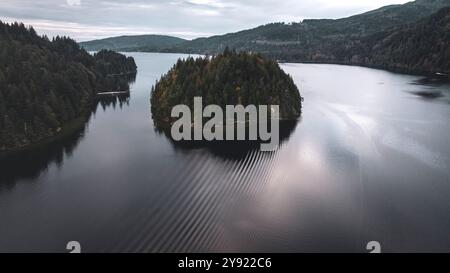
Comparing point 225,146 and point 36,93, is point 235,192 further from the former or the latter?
point 36,93

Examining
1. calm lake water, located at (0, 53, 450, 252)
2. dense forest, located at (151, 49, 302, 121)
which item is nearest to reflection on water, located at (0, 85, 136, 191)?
calm lake water, located at (0, 53, 450, 252)

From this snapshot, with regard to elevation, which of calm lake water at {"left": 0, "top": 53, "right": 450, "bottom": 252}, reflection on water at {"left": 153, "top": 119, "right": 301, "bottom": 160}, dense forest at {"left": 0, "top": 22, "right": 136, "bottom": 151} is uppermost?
dense forest at {"left": 0, "top": 22, "right": 136, "bottom": 151}

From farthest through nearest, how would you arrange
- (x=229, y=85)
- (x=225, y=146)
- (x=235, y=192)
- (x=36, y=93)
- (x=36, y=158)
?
(x=229, y=85) → (x=36, y=93) → (x=225, y=146) → (x=36, y=158) → (x=235, y=192)

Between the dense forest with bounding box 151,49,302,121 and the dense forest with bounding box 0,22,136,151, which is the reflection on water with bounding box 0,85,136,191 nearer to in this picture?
the dense forest with bounding box 0,22,136,151

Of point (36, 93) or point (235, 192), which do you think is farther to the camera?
point (36, 93)

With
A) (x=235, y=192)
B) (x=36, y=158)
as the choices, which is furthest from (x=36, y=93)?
(x=235, y=192)

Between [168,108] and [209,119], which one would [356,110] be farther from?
[168,108]
